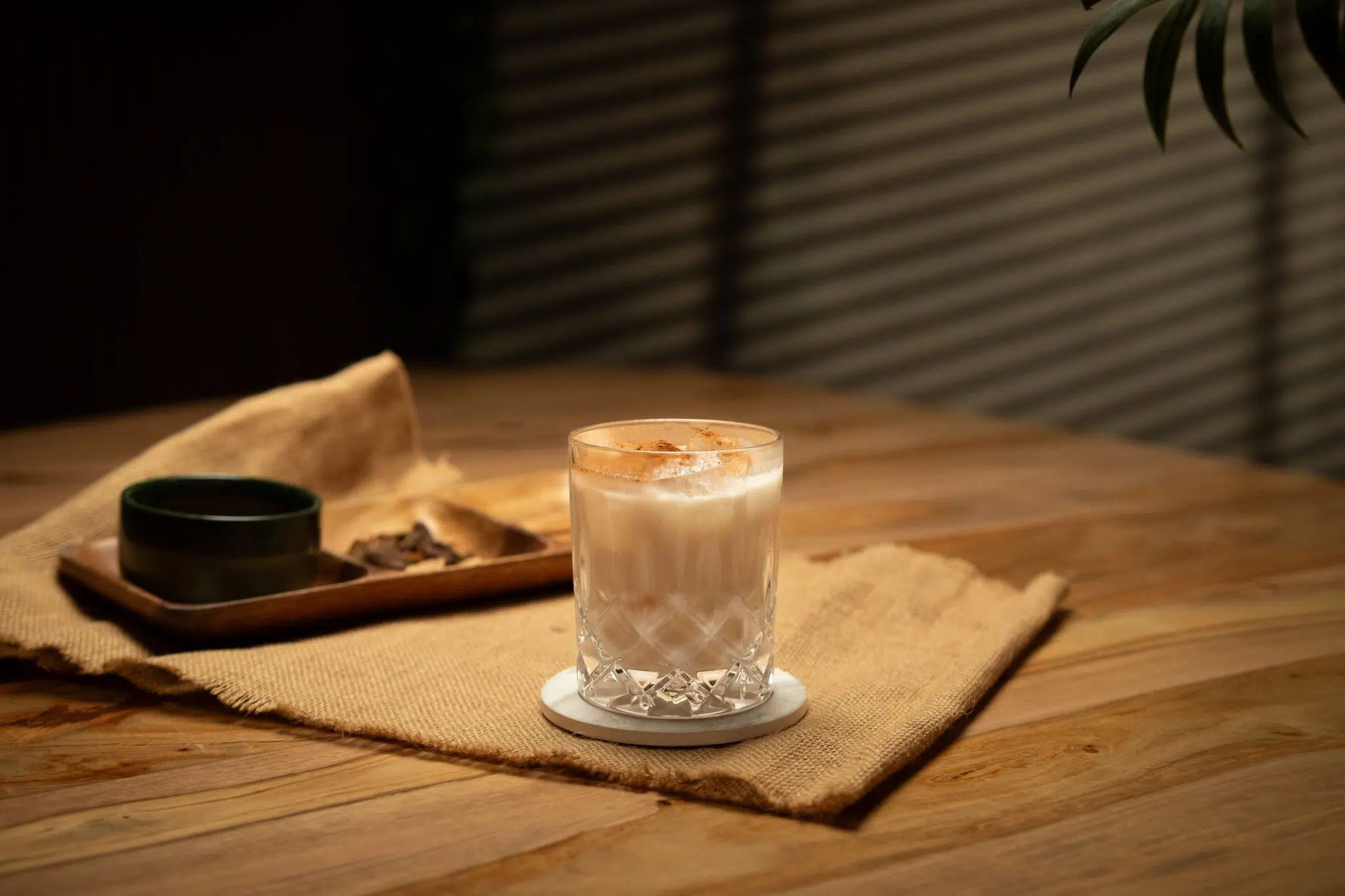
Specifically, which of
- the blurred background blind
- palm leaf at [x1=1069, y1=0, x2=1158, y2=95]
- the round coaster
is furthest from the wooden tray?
the blurred background blind

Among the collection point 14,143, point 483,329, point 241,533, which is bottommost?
point 483,329

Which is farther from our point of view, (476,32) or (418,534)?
(476,32)

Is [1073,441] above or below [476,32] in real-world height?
Result: below

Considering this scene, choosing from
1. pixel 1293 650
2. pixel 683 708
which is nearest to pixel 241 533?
pixel 683 708

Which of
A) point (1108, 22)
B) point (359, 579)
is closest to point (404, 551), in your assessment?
point (359, 579)

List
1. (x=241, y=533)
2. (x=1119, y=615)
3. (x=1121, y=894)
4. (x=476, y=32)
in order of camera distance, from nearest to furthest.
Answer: (x=1121, y=894), (x=241, y=533), (x=1119, y=615), (x=476, y=32)

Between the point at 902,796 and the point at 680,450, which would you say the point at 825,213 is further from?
the point at 902,796

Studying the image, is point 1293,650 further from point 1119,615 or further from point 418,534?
point 418,534
